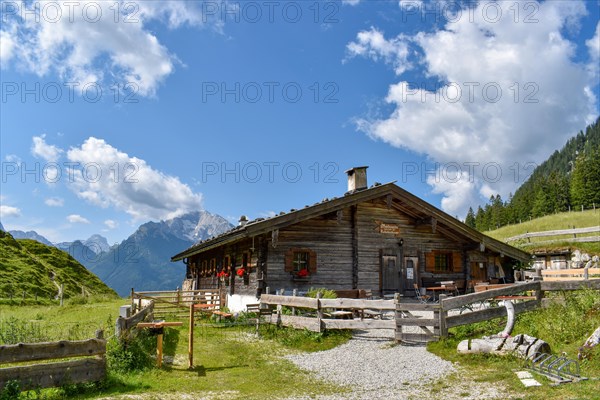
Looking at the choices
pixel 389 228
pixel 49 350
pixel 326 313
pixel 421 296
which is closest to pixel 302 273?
pixel 326 313

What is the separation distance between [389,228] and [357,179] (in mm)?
2930

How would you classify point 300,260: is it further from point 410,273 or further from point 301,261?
point 410,273

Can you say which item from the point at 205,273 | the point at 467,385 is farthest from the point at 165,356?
the point at 205,273

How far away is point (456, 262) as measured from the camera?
80.6 feet

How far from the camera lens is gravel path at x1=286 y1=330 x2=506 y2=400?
8.77 metres

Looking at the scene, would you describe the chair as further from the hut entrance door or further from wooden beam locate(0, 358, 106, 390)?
wooden beam locate(0, 358, 106, 390)

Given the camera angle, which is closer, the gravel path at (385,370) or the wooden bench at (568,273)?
the gravel path at (385,370)

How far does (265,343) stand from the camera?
14219mm

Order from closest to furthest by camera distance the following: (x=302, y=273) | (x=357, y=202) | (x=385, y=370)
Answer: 1. (x=385, y=370)
2. (x=302, y=273)
3. (x=357, y=202)

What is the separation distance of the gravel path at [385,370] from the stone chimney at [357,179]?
10.3 metres

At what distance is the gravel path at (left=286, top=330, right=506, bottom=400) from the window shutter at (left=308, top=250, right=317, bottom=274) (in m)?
6.59

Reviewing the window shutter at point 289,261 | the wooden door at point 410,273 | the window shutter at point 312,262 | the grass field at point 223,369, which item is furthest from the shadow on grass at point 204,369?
the wooden door at point 410,273

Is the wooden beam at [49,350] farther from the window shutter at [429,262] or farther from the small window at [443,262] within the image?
the small window at [443,262]

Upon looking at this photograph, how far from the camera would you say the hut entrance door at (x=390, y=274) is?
22.6 metres
